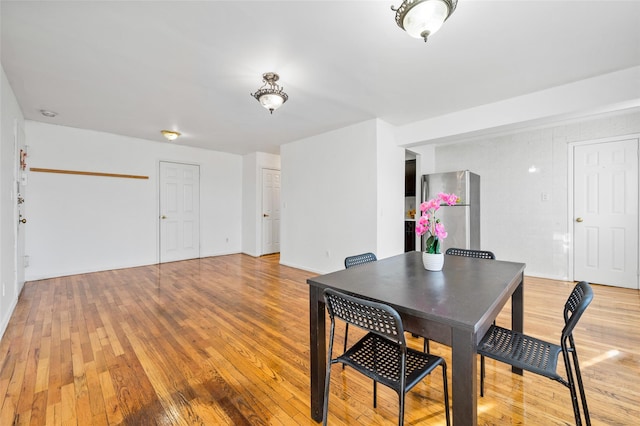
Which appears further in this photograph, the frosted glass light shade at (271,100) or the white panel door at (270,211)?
the white panel door at (270,211)

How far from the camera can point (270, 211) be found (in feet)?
21.9

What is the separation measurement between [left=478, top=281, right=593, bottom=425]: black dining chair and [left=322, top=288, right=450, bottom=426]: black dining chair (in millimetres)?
344

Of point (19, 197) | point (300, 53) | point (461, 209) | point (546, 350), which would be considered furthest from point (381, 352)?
point (19, 197)

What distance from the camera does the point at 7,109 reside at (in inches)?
111

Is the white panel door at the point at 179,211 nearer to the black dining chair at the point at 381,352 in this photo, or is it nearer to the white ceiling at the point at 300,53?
the white ceiling at the point at 300,53

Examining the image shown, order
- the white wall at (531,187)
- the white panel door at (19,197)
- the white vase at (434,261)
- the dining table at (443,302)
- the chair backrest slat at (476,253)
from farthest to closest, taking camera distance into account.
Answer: the white wall at (531,187) → the white panel door at (19,197) → the chair backrest slat at (476,253) → the white vase at (434,261) → the dining table at (443,302)

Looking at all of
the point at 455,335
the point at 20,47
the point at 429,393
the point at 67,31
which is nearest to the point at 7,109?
the point at 20,47

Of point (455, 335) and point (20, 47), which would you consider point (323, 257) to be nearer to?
point (455, 335)

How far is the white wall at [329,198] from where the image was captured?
4090mm

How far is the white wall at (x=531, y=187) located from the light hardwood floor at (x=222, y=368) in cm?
100

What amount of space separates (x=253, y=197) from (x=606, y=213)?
6287mm

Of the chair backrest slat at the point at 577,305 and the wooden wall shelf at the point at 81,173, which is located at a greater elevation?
the wooden wall shelf at the point at 81,173

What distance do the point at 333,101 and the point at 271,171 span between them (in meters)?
3.68

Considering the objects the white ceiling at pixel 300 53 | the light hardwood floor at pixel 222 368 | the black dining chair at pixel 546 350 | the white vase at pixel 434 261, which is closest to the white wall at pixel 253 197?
the white ceiling at pixel 300 53
